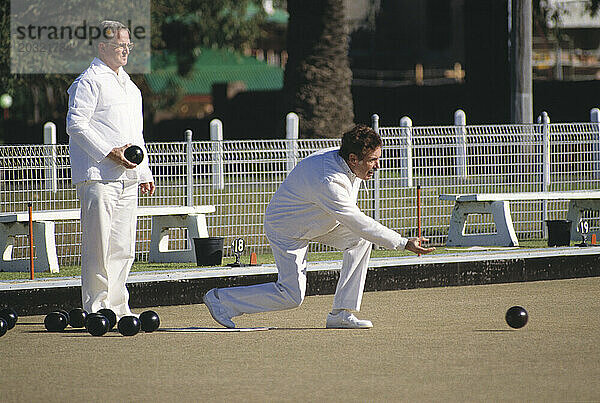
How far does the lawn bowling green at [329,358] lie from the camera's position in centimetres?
655

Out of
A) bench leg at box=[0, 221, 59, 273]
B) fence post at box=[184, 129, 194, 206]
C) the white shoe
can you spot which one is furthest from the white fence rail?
the white shoe

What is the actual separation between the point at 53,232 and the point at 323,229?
3.55m

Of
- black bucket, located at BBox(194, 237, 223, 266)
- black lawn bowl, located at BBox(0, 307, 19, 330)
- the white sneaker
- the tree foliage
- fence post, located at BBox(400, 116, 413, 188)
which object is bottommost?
the white sneaker

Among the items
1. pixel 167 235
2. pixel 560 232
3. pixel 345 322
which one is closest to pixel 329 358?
pixel 345 322

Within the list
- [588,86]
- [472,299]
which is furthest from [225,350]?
[588,86]

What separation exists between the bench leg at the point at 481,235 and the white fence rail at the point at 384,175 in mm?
520

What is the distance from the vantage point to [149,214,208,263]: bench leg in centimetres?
1201

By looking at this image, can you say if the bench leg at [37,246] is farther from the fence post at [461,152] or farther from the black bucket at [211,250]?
the fence post at [461,152]

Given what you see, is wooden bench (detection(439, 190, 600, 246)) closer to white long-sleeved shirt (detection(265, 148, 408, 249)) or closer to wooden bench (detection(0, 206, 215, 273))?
wooden bench (detection(0, 206, 215, 273))

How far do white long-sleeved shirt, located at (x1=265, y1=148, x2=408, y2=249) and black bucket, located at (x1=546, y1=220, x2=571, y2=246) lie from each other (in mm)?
4644

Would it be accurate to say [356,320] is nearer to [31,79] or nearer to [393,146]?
[393,146]

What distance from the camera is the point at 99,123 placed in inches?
348

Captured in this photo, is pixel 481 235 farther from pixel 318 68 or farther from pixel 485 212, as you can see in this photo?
pixel 318 68

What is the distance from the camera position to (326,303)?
10469 millimetres
